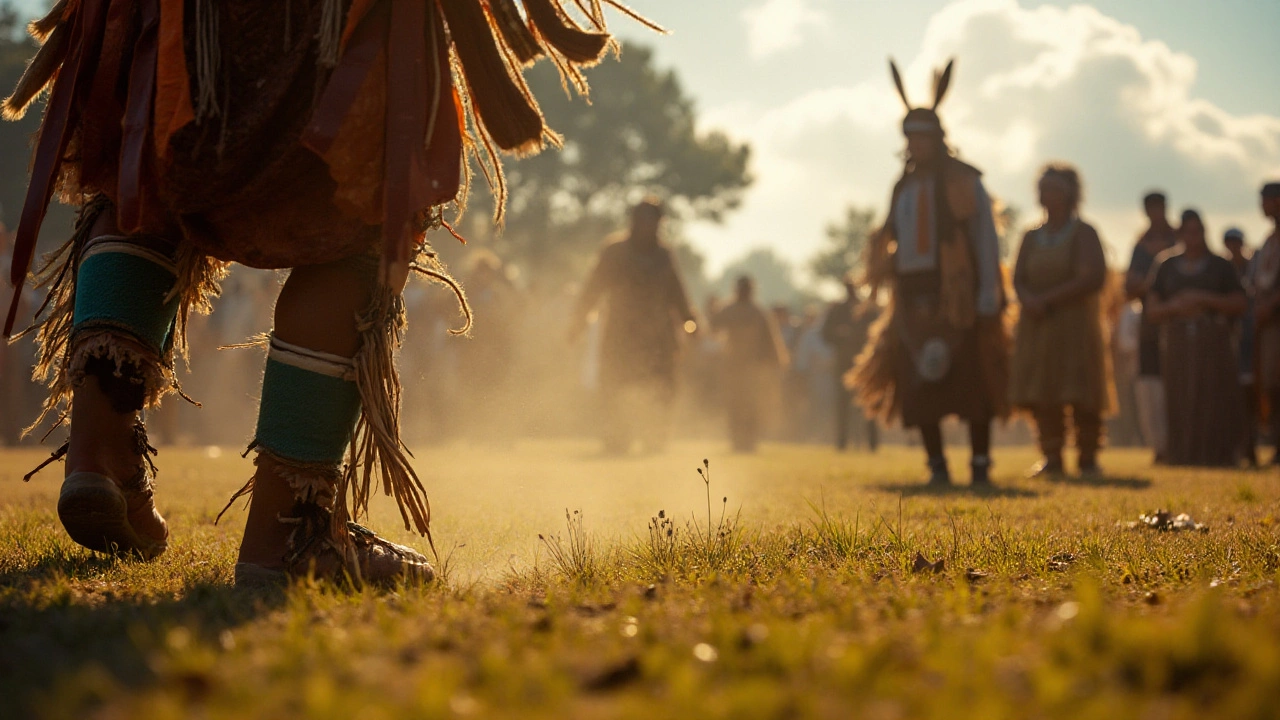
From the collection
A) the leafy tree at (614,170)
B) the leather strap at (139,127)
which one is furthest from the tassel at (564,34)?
the leafy tree at (614,170)

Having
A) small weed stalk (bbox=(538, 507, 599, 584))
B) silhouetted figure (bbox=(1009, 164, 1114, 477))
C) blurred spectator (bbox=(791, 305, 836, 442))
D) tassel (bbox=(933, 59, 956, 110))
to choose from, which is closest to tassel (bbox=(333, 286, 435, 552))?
small weed stalk (bbox=(538, 507, 599, 584))

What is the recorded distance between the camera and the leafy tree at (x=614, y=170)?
4225 centimetres

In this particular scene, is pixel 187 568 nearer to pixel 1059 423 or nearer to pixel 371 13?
pixel 371 13

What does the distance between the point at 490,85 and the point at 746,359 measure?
518 inches

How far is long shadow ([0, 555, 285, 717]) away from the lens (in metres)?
1.57

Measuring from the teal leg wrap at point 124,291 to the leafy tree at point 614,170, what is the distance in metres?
38.9

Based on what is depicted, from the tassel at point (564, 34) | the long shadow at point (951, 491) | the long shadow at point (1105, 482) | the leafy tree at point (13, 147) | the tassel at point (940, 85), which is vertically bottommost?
the long shadow at point (951, 491)

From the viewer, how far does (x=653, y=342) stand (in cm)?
1200

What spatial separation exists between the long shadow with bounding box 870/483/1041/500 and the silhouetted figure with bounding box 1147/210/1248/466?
4279mm

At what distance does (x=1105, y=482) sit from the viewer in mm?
7750

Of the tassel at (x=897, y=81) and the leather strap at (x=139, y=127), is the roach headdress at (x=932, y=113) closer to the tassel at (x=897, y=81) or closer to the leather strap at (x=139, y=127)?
the tassel at (x=897, y=81)

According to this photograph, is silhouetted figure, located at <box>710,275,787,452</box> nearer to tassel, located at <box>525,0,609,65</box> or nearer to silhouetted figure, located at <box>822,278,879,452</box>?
silhouetted figure, located at <box>822,278,879,452</box>

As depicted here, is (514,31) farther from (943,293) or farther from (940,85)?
(940,85)

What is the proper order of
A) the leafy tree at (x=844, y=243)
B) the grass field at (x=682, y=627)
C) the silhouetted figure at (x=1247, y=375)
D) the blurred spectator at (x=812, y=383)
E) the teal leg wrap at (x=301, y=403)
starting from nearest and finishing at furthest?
the grass field at (x=682, y=627) → the teal leg wrap at (x=301, y=403) → the silhouetted figure at (x=1247, y=375) → the blurred spectator at (x=812, y=383) → the leafy tree at (x=844, y=243)
